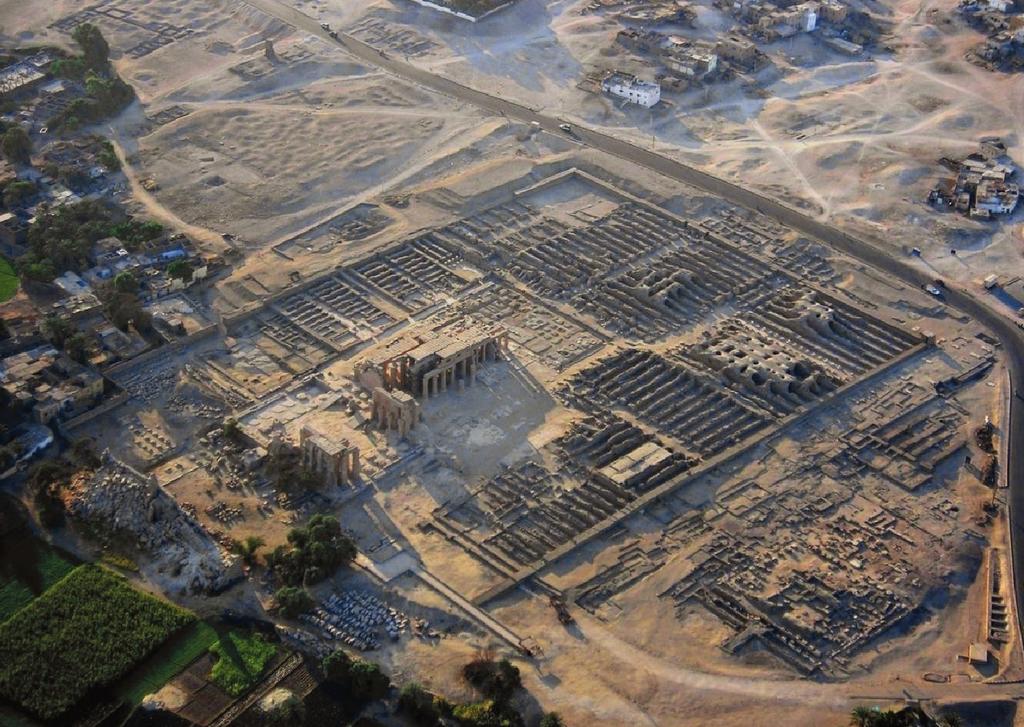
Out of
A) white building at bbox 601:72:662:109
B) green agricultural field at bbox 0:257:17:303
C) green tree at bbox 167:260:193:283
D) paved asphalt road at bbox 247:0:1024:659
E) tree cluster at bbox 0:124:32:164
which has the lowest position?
paved asphalt road at bbox 247:0:1024:659

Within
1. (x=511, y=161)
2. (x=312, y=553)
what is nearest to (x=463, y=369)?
(x=312, y=553)

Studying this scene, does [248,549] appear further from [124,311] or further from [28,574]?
Result: [124,311]

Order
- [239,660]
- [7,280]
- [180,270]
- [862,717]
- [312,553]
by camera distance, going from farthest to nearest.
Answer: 1. [7,280]
2. [180,270]
3. [312,553]
4. [239,660]
5. [862,717]

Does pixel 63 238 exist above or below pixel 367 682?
above

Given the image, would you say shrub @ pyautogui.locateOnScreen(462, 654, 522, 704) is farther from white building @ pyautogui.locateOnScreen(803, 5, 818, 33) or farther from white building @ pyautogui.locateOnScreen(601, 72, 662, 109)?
white building @ pyautogui.locateOnScreen(803, 5, 818, 33)

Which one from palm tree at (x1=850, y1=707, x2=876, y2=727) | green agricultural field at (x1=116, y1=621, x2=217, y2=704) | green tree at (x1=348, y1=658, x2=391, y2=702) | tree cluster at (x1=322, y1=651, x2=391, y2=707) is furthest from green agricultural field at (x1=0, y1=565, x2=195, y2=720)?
palm tree at (x1=850, y1=707, x2=876, y2=727)

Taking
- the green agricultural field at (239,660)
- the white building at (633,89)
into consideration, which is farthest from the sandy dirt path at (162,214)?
the white building at (633,89)
